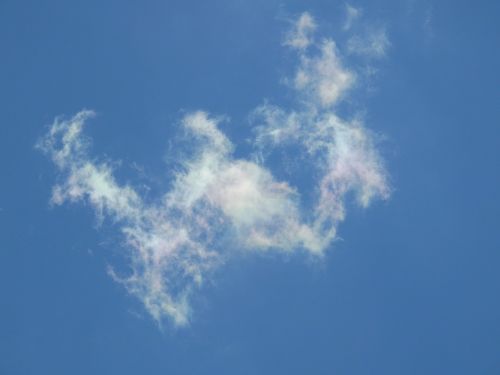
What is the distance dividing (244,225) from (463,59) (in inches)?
2000

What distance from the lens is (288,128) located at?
374ft

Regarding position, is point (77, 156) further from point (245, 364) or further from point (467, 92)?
point (467, 92)

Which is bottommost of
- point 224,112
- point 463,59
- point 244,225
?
point 244,225

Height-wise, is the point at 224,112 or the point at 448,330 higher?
the point at 224,112

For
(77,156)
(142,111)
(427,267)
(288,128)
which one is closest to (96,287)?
(77,156)

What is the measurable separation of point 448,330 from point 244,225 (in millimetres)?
37951

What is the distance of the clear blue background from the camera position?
107000 millimetres

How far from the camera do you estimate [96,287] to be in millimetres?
108875

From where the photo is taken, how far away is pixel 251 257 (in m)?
108

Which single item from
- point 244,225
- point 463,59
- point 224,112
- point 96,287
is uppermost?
point 463,59

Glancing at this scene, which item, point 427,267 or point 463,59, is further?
point 463,59

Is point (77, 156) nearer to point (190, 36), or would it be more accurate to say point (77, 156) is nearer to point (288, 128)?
point (190, 36)

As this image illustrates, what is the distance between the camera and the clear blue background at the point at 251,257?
107 meters

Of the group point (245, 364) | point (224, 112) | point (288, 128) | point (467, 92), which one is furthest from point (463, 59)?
point (245, 364)
